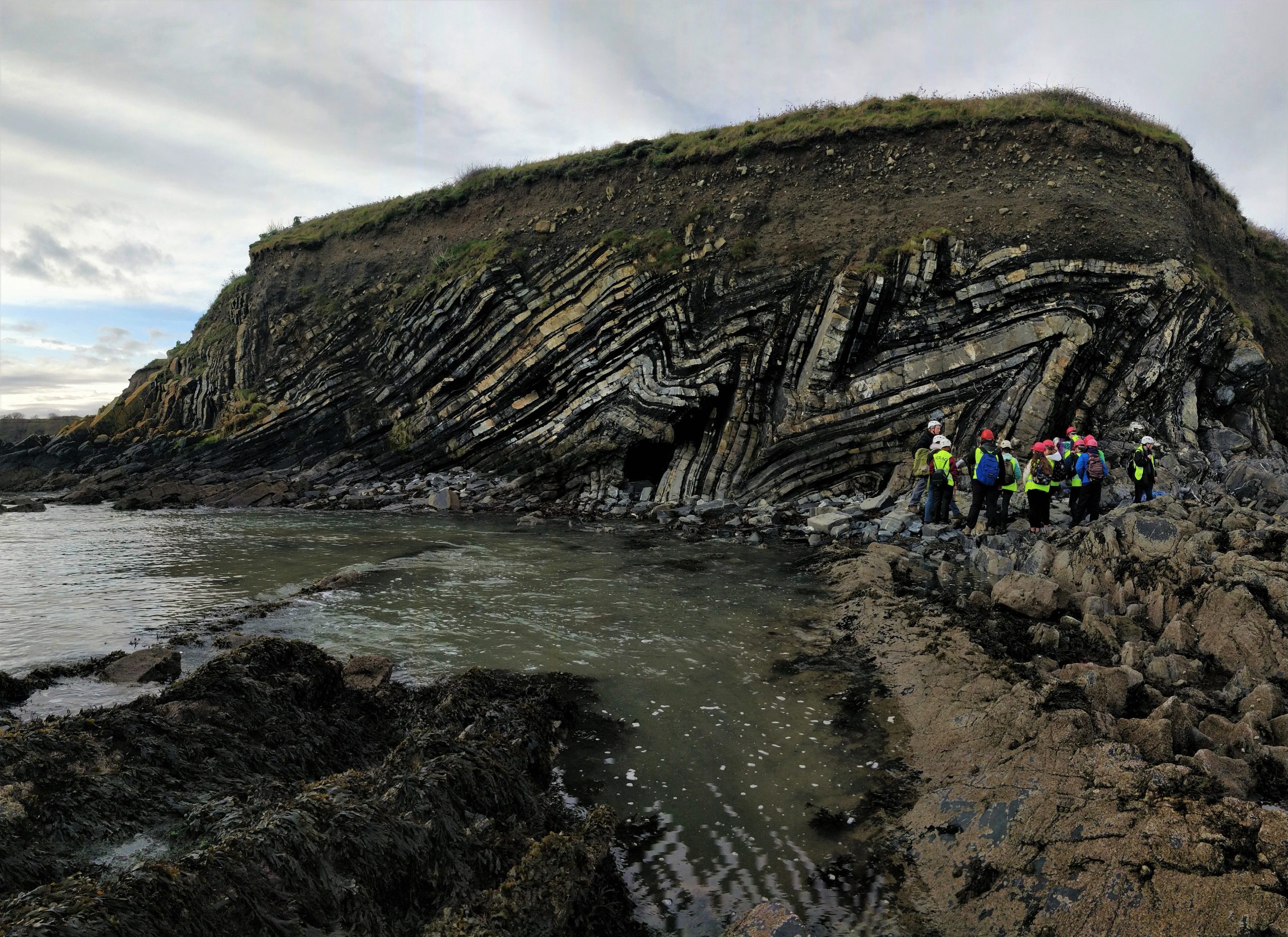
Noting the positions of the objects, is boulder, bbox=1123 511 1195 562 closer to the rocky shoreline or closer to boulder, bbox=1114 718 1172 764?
the rocky shoreline

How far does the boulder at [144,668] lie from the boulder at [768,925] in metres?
5.35

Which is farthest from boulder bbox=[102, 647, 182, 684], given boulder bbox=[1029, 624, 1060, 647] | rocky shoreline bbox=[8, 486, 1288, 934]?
boulder bbox=[1029, 624, 1060, 647]

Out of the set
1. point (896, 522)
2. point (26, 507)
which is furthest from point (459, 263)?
point (896, 522)

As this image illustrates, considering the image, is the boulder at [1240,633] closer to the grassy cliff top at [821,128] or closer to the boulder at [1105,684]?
the boulder at [1105,684]

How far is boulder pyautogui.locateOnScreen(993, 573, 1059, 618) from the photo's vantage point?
25.0 feet

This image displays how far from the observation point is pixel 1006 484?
13.5m

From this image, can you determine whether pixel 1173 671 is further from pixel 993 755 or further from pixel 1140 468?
pixel 1140 468

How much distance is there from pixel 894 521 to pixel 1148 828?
11070 millimetres

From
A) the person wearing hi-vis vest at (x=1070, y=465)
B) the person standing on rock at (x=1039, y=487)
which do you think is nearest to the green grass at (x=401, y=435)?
the person standing on rock at (x=1039, y=487)

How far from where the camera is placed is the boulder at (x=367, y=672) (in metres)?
6.05

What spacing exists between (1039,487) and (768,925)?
12156 millimetres

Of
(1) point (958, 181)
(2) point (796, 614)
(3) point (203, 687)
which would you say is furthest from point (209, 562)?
(1) point (958, 181)

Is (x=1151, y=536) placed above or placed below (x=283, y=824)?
above

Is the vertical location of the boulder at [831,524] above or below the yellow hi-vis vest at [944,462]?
below
